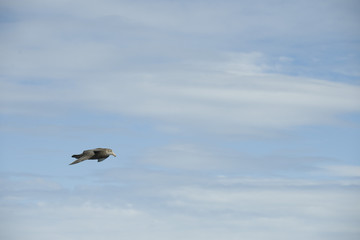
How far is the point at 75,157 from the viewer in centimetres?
12212

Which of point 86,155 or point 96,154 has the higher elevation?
point 96,154

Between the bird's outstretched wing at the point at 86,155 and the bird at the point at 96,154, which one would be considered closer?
the bird's outstretched wing at the point at 86,155

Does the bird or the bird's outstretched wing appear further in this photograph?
the bird

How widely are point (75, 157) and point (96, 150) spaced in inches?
182

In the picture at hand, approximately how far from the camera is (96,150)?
4751 inches
